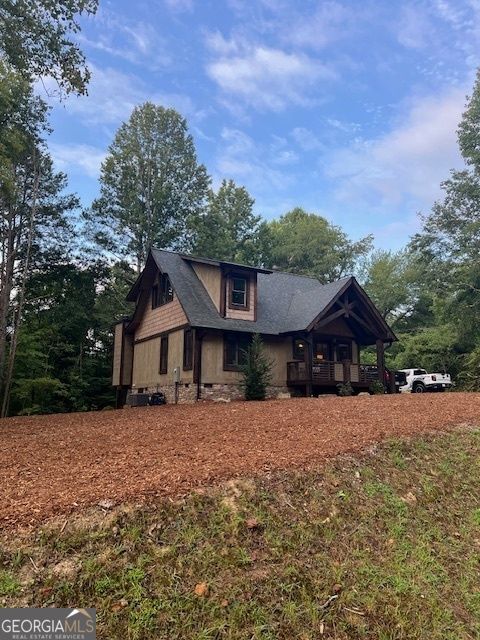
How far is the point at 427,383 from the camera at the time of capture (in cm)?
2512

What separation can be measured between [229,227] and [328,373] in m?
23.1

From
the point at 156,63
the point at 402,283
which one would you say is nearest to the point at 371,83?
the point at 156,63

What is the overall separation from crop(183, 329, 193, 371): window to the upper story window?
2.09 m

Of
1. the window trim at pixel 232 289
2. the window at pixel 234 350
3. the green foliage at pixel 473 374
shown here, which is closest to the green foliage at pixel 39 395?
the window at pixel 234 350

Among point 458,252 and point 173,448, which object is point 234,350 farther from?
point 458,252

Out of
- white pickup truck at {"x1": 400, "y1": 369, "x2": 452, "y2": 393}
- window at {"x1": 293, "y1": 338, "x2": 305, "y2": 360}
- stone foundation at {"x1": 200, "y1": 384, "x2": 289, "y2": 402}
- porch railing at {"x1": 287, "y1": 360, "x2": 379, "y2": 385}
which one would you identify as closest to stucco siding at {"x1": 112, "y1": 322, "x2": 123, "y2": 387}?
stone foundation at {"x1": 200, "y1": 384, "x2": 289, "y2": 402}

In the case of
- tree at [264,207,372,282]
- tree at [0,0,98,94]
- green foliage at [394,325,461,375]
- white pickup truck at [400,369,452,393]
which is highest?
tree at [264,207,372,282]

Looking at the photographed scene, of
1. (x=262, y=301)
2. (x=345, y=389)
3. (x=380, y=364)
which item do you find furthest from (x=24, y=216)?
(x=380, y=364)

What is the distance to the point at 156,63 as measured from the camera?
13086 mm

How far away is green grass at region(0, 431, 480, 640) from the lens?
333 centimetres

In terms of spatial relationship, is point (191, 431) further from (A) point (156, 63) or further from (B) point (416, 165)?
(B) point (416, 165)

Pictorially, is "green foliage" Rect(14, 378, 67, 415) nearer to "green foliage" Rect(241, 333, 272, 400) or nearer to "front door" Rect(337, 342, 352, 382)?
"green foliage" Rect(241, 333, 272, 400)

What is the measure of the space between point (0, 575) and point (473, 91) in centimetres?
3302

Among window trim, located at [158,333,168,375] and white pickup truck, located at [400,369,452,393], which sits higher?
window trim, located at [158,333,168,375]
